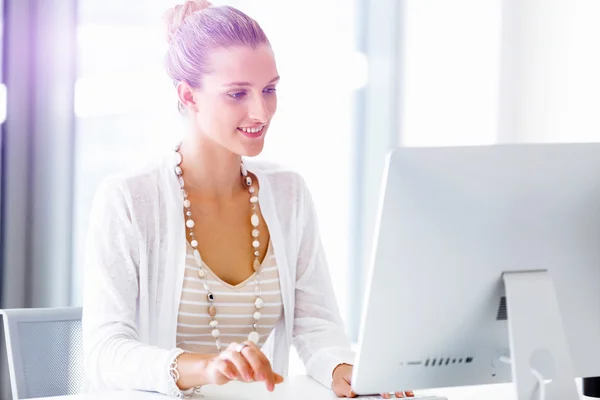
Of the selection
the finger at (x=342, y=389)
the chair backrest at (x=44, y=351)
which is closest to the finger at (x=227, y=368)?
the finger at (x=342, y=389)

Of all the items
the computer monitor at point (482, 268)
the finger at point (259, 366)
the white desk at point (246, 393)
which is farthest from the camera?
the white desk at point (246, 393)

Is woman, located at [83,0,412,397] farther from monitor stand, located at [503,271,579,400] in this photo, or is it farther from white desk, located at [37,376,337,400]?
monitor stand, located at [503,271,579,400]

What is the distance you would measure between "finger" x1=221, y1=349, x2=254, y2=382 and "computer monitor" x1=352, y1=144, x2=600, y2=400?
0.60 feet

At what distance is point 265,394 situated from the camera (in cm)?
149

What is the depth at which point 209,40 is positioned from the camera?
5.99 ft

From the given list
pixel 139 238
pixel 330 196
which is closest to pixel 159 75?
pixel 330 196

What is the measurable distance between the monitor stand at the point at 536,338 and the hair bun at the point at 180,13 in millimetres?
1057

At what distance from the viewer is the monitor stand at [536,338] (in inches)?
47.0

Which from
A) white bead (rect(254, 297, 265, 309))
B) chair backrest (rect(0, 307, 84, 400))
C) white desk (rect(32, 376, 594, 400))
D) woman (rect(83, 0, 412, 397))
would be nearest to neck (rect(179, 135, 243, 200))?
woman (rect(83, 0, 412, 397))

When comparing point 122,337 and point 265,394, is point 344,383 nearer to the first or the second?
point 265,394

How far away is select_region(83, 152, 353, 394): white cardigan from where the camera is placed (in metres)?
1.59

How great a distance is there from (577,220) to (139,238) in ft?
3.01

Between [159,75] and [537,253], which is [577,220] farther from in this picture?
[159,75]

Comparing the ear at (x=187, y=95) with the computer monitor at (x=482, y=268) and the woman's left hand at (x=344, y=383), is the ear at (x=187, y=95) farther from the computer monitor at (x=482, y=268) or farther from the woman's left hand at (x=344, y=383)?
the computer monitor at (x=482, y=268)
